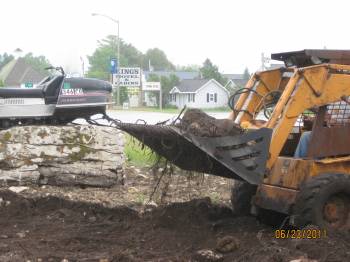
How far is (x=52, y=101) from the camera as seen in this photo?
10172mm

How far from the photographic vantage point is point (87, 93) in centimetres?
1038

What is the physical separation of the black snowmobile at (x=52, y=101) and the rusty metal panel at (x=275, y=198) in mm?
4341

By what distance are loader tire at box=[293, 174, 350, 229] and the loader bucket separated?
0.51 m

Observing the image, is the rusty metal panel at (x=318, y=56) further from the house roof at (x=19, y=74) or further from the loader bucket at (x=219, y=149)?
the house roof at (x=19, y=74)

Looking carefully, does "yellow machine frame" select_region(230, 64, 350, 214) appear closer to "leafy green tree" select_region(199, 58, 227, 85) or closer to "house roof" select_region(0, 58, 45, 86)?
"leafy green tree" select_region(199, 58, 227, 85)

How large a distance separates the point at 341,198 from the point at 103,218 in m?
2.84

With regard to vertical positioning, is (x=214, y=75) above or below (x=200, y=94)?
above

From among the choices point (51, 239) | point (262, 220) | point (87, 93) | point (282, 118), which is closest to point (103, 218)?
point (51, 239)

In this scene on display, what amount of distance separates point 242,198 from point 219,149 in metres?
1.62

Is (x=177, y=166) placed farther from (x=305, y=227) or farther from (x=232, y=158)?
(x=305, y=227)

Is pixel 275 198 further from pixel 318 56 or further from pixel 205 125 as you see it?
pixel 318 56

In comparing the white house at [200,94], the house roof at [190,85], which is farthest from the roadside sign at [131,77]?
the house roof at [190,85]

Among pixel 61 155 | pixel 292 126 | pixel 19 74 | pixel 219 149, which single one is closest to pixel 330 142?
pixel 292 126

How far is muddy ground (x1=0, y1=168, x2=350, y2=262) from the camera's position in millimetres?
5793
